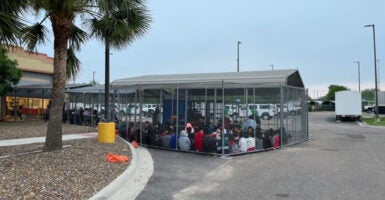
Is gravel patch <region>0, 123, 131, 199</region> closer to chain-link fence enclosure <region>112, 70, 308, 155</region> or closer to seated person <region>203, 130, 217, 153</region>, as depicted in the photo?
seated person <region>203, 130, 217, 153</region>

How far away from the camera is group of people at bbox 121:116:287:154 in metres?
12.5

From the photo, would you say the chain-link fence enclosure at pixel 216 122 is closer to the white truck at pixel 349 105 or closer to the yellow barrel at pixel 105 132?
the yellow barrel at pixel 105 132

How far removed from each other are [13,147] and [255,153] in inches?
315

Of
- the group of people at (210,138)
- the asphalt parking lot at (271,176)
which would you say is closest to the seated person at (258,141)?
the group of people at (210,138)

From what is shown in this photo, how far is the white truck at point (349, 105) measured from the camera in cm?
3593

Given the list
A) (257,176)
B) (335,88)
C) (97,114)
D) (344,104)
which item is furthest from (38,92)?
(335,88)

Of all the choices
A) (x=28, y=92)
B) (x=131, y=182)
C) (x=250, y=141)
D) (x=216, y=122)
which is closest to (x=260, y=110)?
(x=216, y=122)

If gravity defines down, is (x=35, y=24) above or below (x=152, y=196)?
above

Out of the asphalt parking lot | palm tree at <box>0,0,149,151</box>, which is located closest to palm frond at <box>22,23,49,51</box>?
palm tree at <box>0,0,149,151</box>

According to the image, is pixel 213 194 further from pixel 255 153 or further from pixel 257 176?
pixel 255 153

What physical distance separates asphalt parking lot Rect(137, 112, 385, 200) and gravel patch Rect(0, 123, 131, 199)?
3.42 ft

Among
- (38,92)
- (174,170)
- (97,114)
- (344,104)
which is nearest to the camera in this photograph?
(174,170)

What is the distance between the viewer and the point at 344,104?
36406 mm

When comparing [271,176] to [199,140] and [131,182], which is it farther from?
[199,140]
